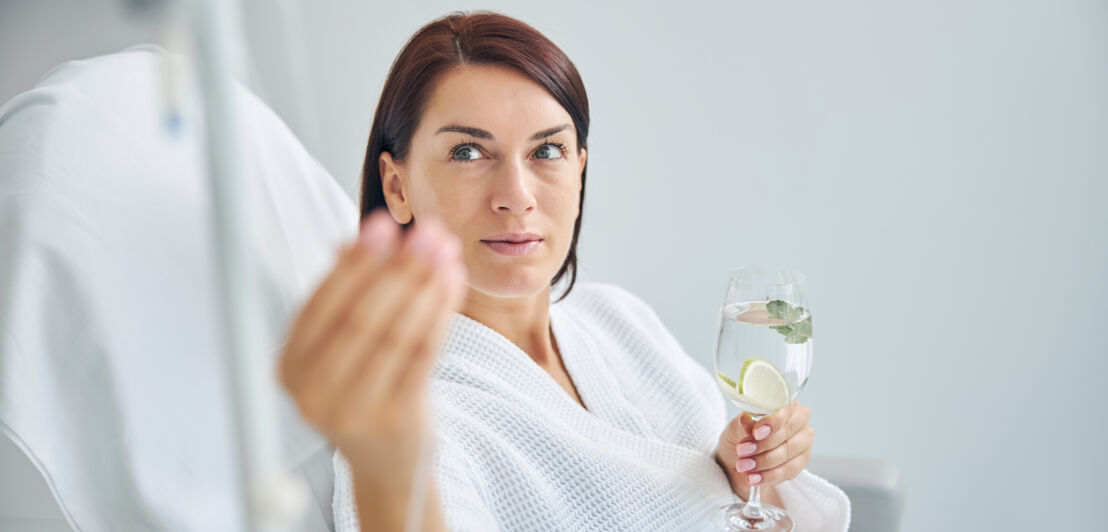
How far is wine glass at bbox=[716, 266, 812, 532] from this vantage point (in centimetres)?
100

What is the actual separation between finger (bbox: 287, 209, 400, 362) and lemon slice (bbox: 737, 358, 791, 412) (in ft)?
2.19

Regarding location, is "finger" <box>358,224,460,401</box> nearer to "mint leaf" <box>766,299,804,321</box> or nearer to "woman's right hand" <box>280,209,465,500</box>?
"woman's right hand" <box>280,209,465,500</box>

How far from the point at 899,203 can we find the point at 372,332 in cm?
179

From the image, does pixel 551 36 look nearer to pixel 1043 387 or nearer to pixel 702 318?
pixel 702 318

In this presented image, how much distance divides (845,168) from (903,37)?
297 millimetres

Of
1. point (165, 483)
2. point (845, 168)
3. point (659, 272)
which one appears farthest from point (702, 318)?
point (165, 483)

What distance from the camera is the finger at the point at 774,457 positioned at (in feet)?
3.83

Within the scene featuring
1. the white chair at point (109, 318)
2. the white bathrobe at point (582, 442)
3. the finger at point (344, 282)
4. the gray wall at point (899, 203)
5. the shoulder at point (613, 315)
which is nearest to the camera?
the finger at point (344, 282)

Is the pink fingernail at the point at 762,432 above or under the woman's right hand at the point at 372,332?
under

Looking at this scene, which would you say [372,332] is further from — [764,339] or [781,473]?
[781,473]

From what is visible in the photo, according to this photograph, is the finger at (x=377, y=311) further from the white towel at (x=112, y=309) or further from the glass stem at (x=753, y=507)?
the glass stem at (x=753, y=507)

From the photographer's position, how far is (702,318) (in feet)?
6.86

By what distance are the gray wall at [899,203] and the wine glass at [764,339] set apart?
98 cm

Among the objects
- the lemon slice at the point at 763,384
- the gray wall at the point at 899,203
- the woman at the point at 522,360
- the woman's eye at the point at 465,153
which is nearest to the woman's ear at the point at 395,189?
the woman at the point at 522,360
